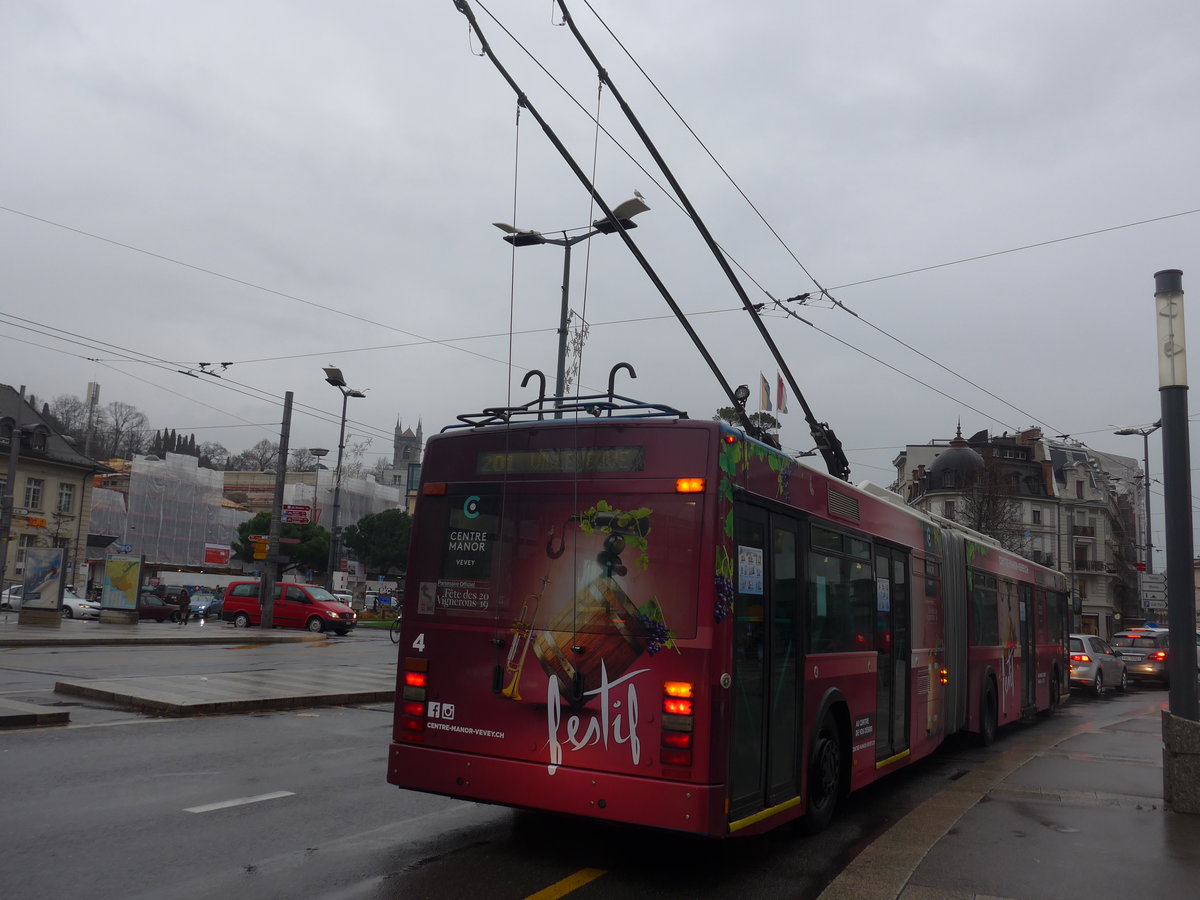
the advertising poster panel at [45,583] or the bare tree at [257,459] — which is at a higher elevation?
the bare tree at [257,459]

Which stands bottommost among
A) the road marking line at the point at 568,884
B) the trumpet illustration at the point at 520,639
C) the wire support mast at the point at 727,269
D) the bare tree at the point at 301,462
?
the road marking line at the point at 568,884

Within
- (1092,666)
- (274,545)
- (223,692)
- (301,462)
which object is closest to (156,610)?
(274,545)

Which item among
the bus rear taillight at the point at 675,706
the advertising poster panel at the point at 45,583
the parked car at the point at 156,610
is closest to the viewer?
the bus rear taillight at the point at 675,706

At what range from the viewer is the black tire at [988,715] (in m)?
13.4

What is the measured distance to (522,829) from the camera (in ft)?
23.9

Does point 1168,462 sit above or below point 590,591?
above

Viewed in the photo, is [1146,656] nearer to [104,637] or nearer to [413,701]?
[104,637]

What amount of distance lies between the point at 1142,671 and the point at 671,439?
30.2 meters

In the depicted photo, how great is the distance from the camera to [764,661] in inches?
256

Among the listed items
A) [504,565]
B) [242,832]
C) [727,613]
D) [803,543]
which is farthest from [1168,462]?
[242,832]

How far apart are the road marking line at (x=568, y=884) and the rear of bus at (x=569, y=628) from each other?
1.35ft

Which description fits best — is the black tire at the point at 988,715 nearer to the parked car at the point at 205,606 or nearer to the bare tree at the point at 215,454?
the parked car at the point at 205,606

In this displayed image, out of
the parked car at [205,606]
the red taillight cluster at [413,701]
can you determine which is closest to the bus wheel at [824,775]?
the red taillight cluster at [413,701]

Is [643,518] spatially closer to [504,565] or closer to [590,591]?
[590,591]
